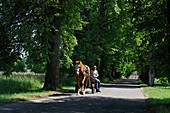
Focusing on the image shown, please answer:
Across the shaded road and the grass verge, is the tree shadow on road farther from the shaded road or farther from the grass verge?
the grass verge

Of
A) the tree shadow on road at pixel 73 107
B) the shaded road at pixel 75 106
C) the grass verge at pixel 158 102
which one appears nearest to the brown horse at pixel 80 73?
the shaded road at pixel 75 106

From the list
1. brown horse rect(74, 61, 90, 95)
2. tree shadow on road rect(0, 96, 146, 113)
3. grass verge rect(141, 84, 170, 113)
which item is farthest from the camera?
brown horse rect(74, 61, 90, 95)

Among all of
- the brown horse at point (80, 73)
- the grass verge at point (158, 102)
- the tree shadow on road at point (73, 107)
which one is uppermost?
the brown horse at point (80, 73)

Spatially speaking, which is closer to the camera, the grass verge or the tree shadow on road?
the tree shadow on road

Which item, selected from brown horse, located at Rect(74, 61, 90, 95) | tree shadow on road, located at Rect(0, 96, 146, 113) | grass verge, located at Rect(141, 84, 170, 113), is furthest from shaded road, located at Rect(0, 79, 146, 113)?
brown horse, located at Rect(74, 61, 90, 95)

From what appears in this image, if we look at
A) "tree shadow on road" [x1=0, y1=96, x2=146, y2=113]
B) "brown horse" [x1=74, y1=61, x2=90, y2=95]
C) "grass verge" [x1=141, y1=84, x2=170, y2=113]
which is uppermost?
"brown horse" [x1=74, y1=61, x2=90, y2=95]

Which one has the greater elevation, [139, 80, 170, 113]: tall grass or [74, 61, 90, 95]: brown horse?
[74, 61, 90, 95]: brown horse

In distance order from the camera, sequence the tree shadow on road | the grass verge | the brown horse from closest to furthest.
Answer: the tree shadow on road, the grass verge, the brown horse

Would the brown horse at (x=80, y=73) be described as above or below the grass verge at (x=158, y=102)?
above

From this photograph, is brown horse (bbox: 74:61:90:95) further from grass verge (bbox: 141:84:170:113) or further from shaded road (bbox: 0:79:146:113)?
grass verge (bbox: 141:84:170:113)

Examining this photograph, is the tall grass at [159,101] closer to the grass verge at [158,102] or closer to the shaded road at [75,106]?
A: the grass verge at [158,102]

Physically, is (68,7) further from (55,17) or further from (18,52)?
(18,52)

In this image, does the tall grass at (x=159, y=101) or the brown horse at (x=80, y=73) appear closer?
the tall grass at (x=159, y=101)

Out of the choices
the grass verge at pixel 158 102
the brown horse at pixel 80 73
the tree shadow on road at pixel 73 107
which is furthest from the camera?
the brown horse at pixel 80 73
